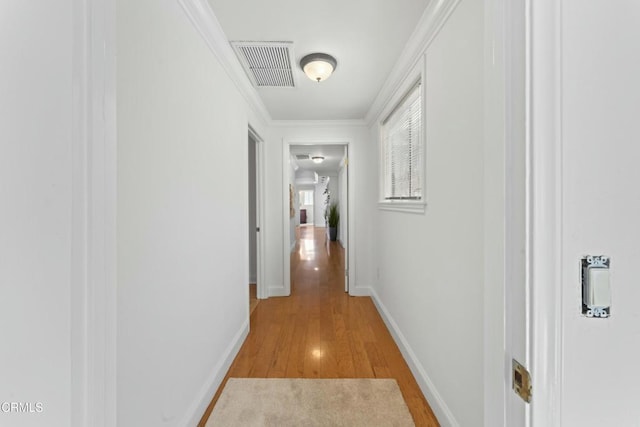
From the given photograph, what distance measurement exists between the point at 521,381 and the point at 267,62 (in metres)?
2.36

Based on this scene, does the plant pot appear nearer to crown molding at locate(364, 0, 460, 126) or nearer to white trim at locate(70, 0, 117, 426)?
crown molding at locate(364, 0, 460, 126)

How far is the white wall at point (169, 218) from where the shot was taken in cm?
98

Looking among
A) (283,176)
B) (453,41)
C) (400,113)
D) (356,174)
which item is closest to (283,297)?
(283,176)

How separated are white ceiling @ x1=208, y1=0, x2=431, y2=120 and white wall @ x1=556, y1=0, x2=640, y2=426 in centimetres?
145

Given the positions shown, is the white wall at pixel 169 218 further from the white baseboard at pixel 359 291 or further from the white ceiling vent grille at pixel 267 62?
the white baseboard at pixel 359 291

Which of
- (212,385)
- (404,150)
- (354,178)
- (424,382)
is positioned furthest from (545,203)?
(354,178)

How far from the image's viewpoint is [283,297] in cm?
362

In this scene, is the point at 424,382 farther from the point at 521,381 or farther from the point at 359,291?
the point at 359,291

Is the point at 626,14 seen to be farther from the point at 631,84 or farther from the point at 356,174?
the point at 356,174

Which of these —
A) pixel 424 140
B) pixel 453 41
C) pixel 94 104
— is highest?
pixel 453 41

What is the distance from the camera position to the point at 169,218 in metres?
1.27

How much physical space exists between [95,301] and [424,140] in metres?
1.81

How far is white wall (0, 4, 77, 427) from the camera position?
452 millimetres

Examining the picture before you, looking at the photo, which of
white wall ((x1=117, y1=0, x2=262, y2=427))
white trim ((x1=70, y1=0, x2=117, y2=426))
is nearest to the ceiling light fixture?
white wall ((x1=117, y1=0, x2=262, y2=427))
